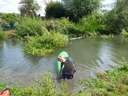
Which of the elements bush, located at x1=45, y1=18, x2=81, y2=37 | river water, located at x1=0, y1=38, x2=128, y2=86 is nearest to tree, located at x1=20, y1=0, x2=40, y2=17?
bush, located at x1=45, y1=18, x2=81, y2=37

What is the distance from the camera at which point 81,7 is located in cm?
3525

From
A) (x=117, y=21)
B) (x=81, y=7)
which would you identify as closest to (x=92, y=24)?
(x=117, y=21)

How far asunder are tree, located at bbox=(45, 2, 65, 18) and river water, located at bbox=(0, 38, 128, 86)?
1165 cm

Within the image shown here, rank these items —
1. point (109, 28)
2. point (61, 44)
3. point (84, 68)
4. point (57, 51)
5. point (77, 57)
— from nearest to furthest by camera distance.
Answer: point (84, 68) → point (77, 57) → point (57, 51) → point (61, 44) → point (109, 28)

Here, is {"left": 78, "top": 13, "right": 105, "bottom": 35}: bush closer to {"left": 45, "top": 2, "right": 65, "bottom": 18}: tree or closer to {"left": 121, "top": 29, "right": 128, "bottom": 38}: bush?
{"left": 121, "top": 29, "right": 128, "bottom": 38}: bush

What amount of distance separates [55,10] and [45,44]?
1604cm

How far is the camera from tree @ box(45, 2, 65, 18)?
37406 millimetres

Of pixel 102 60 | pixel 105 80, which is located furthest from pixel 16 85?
pixel 102 60

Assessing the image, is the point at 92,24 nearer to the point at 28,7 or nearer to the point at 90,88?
the point at 28,7

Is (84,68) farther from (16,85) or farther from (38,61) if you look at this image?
(16,85)

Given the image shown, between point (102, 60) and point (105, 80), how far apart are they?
531 centimetres

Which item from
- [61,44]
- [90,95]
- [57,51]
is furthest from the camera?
[61,44]

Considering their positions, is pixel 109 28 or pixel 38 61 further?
pixel 109 28

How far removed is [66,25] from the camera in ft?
99.0
